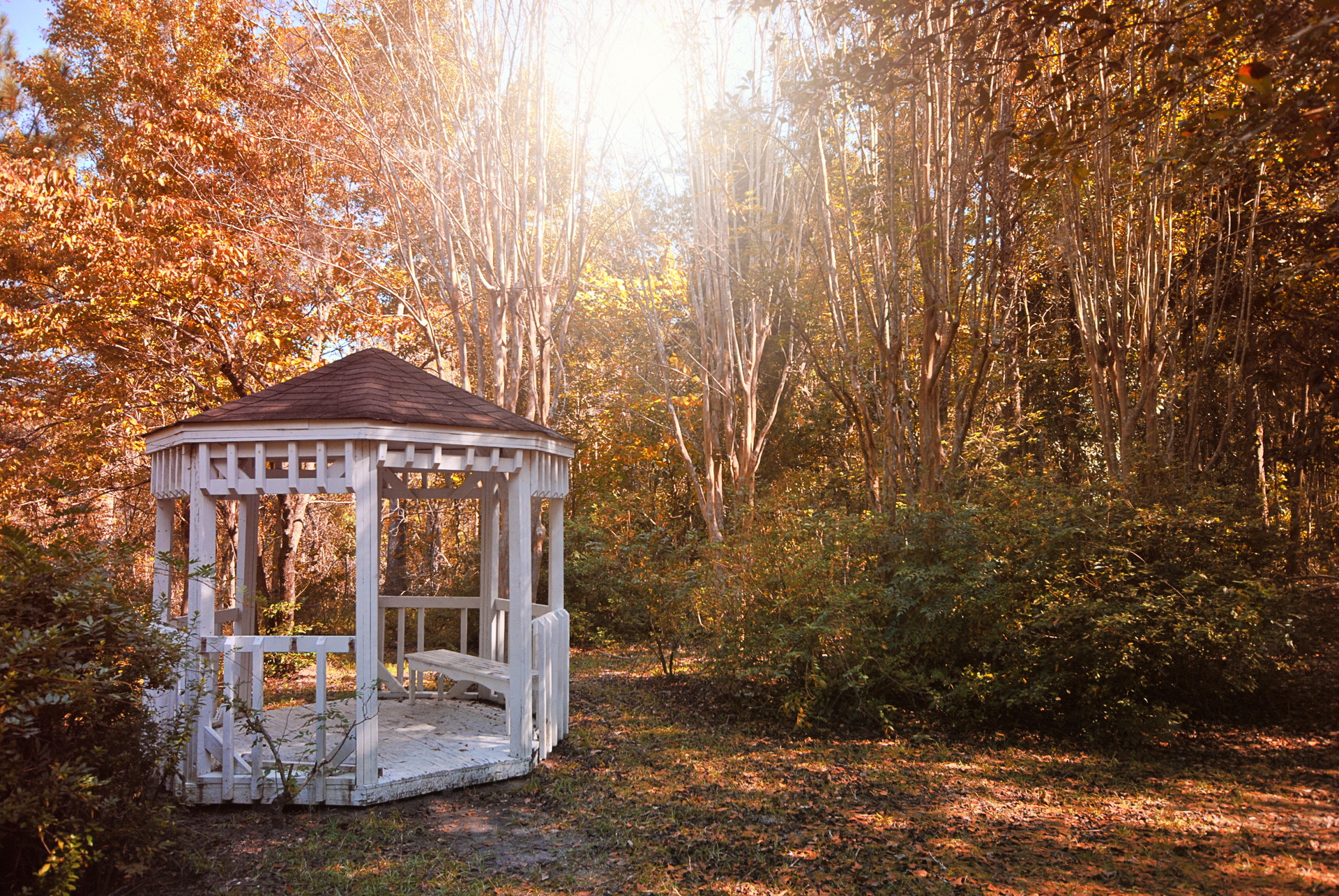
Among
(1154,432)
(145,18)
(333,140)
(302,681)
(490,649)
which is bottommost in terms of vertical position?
(302,681)

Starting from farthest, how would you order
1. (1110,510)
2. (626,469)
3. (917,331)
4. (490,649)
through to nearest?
1. (626,469)
2. (917,331)
3. (490,649)
4. (1110,510)

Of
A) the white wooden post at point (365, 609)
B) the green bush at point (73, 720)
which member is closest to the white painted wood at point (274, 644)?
the white wooden post at point (365, 609)

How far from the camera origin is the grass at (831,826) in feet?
11.7

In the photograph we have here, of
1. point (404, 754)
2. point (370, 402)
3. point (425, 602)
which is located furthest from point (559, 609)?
point (370, 402)

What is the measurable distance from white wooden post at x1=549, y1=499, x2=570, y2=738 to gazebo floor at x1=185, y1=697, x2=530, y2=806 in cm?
47

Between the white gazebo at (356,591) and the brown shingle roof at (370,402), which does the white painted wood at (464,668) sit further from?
the brown shingle roof at (370,402)

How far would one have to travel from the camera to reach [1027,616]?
5.88 metres

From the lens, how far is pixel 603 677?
872 centimetres

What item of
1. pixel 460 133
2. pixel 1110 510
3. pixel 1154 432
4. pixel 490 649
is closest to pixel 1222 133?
pixel 1110 510

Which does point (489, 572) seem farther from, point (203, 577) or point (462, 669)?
point (203, 577)

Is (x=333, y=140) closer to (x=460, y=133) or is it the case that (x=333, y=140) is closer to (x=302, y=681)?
(x=460, y=133)

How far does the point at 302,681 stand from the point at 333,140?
6.97 m

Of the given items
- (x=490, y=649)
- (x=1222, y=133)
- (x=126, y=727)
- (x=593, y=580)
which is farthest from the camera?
(x=593, y=580)

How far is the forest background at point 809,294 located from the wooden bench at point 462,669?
76.5 inches
